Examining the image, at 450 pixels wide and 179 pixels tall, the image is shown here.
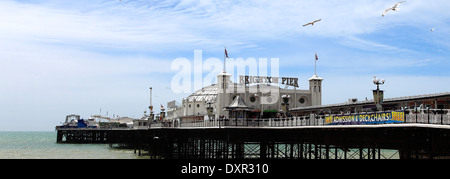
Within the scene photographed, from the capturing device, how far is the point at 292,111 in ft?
225

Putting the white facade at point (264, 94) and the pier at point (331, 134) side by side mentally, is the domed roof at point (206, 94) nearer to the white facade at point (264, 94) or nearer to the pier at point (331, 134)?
the white facade at point (264, 94)

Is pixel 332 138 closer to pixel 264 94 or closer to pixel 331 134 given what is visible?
pixel 331 134

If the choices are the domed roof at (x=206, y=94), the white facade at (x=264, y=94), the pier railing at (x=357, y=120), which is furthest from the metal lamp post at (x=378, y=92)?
the domed roof at (x=206, y=94)

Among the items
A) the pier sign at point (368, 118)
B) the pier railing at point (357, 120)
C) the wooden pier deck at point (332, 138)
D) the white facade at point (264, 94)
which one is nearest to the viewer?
the pier railing at point (357, 120)

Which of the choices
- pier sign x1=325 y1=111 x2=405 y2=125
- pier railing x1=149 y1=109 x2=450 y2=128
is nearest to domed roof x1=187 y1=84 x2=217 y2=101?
pier railing x1=149 y1=109 x2=450 y2=128

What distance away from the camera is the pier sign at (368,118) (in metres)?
30.1

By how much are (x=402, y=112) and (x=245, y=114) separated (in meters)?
26.2

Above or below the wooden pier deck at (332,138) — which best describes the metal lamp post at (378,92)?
above

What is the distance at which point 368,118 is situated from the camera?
109 ft

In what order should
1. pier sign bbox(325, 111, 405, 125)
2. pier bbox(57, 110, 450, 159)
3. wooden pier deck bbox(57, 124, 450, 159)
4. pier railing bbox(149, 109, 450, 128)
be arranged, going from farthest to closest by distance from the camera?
1. wooden pier deck bbox(57, 124, 450, 159)
2. pier bbox(57, 110, 450, 159)
3. pier sign bbox(325, 111, 405, 125)
4. pier railing bbox(149, 109, 450, 128)

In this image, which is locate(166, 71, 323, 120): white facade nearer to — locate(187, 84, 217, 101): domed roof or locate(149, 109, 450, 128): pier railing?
locate(149, 109, 450, 128): pier railing

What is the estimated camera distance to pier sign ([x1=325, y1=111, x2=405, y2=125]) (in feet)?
98.9

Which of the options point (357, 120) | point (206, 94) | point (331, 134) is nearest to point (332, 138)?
point (331, 134)
